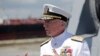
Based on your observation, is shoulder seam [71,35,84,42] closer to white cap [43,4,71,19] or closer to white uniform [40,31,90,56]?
white uniform [40,31,90,56]

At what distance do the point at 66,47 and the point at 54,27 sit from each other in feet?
0.46

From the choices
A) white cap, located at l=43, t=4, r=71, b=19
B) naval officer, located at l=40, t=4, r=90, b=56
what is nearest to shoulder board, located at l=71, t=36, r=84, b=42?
naval officer, located at l=40, t=4, r=90, b=56

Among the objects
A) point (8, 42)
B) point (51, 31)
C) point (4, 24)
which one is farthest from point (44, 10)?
point (8, 42)

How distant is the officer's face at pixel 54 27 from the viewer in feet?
7.80

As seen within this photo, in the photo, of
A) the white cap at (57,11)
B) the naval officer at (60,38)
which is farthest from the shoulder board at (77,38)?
the white cap at (57,11)

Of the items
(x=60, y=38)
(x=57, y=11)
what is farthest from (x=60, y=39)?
(x=57, y=11)

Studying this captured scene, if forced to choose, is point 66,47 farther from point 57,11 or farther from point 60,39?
point 57,11

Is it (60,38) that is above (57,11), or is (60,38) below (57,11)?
below

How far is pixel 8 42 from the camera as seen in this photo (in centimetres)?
1198

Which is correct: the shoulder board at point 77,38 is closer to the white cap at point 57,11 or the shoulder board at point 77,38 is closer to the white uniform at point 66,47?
the white uniform at point 66,47

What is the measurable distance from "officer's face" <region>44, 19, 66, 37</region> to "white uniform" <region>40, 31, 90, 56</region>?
4cm

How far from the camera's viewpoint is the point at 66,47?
2.42 meters

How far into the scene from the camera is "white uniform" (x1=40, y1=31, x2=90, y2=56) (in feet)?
7.77

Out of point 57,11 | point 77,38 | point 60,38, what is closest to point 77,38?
point 77,38
